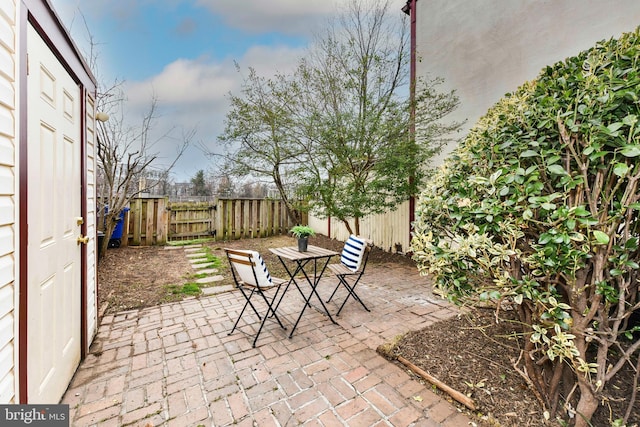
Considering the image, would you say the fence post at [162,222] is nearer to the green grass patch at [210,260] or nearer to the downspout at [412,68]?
the green grass patch at [210,260]

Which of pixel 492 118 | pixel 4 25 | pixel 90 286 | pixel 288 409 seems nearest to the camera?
pixel 4 25

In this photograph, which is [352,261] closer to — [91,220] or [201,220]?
[91,220]

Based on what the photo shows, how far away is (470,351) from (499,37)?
489cm

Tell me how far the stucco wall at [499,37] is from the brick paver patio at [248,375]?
3851 mm

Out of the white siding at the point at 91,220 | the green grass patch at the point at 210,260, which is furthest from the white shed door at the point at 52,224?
the green grass patch at the point at 210,260

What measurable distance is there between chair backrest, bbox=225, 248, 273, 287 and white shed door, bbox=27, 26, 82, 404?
1164 millimetres

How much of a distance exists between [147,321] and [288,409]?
2.07m

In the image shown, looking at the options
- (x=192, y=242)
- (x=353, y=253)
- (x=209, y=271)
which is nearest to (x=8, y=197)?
(x=353, y=253)

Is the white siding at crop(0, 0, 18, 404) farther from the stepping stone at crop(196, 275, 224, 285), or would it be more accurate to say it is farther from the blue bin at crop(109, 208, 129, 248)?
the blue bin at crop(109, 208, 129, 248)

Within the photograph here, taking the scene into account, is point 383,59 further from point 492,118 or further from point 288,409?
point 288,409

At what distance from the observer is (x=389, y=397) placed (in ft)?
6.00

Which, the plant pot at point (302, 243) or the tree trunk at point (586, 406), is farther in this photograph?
the plant pot at point (302, 243)

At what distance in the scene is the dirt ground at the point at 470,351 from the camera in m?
1.66

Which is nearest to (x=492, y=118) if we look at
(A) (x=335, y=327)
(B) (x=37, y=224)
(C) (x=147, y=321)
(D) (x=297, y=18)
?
(A) (x=335, y=327)
